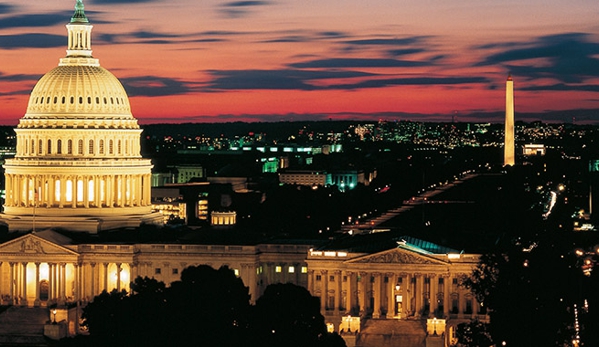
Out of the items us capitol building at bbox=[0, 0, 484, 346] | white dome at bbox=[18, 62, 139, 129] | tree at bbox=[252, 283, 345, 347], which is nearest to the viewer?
tree at bbox=[252, 283, 345, 347]

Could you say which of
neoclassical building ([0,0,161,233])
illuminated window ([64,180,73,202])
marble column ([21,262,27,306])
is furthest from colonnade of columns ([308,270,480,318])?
illuminated window ([64,180,73,202])

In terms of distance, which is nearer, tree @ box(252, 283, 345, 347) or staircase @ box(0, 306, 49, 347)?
tree @ box(252, 283, 345, 347)

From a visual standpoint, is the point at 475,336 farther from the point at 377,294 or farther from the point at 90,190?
the point at 90,190

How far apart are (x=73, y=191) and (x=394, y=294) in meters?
34.2

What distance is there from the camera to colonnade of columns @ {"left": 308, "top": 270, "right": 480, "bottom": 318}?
138 metres

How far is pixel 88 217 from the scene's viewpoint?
159375mm

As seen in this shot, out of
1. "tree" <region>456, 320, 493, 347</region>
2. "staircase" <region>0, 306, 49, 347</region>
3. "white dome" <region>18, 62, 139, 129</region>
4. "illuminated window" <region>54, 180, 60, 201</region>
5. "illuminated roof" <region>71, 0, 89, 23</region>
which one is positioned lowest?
"staircase" <region>0, 306, 49, 347</region>

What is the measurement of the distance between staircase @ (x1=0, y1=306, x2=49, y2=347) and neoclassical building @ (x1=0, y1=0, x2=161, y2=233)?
1958cm

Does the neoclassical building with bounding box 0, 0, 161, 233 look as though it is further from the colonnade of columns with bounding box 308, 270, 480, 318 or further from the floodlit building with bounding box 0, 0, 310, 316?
the colonnade of columns with bounding box 308, 270, 480, 318

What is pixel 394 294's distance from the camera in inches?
5477

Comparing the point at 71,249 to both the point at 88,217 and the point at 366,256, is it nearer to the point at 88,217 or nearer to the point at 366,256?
the point at 88,217

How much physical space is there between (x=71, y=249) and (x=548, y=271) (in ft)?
145

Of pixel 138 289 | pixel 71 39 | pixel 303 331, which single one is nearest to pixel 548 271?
pixel 303 331

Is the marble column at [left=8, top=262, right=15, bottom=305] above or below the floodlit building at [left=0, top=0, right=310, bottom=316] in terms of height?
below
